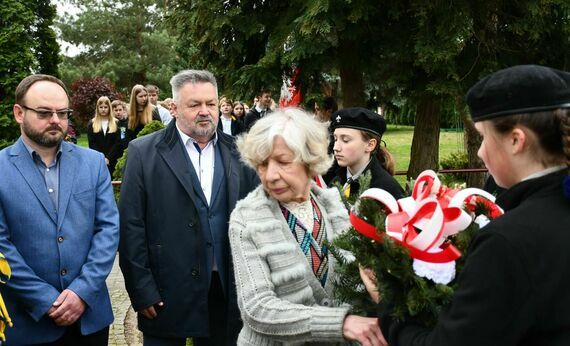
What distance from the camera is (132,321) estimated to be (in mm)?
6449

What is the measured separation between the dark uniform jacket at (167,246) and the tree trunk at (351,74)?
5423 millimetres

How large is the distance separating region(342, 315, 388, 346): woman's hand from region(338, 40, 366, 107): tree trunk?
6690 millimetres

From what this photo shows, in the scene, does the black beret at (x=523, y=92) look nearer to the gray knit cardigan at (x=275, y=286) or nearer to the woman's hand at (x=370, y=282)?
the woman's hand at (x=370, y=282)

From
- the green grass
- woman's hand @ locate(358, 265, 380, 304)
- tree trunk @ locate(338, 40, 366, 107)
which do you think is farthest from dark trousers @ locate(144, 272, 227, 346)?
the green grass

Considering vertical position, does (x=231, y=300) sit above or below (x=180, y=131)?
below

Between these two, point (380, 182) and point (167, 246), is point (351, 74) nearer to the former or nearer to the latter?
point (380, 182)

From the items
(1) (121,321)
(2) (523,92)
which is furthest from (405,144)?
(2) (523,92)

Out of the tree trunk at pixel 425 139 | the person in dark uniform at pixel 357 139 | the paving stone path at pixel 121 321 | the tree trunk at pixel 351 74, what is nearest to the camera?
the person in dark uniform at pixel 357 139

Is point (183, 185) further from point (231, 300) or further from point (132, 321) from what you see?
point (132, 321)

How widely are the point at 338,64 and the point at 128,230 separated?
18.5 ft

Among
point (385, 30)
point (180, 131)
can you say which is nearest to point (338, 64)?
point (385, 30)

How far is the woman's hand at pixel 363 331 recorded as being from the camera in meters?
2.09

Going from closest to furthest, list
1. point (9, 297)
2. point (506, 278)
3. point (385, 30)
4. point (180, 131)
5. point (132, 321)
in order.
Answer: point (506, 278), point (9, 297), point (180, 131), point (132, 321), point (385, 30)

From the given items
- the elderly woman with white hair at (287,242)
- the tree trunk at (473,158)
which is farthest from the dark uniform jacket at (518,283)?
the tree trunk at (473,158)
